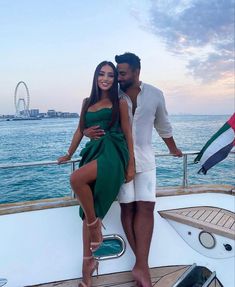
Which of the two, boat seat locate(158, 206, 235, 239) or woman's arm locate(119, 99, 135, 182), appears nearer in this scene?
woman's arm locate(119, 99, 135, 182)

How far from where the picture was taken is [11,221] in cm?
226

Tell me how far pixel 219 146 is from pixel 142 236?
0.94 metres

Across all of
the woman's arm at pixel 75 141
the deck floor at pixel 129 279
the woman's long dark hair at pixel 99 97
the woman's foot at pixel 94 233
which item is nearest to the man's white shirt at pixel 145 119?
the woman's long dark hair at pixel 99 97

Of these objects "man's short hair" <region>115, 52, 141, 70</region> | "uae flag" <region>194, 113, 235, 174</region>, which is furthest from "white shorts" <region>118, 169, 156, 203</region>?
"man's short hair" <region>115, 52, 141, 70</region>

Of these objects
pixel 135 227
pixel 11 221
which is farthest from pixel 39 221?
pixel 135 227

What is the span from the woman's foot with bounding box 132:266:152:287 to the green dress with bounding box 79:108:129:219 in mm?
514

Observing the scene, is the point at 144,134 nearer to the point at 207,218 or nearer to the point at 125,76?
the point at 125,76

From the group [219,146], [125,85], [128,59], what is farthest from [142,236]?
[128,59]

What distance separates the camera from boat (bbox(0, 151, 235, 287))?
7.20ft

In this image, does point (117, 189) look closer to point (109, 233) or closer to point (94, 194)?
point (94, 194)

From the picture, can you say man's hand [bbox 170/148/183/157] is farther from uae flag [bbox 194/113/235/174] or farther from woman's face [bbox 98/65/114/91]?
woman's face [bbox 98/65/114/91]

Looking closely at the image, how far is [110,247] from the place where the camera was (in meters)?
2.41

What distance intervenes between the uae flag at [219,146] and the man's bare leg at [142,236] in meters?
0.62

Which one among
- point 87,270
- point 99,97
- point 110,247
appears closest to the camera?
point 99,97
